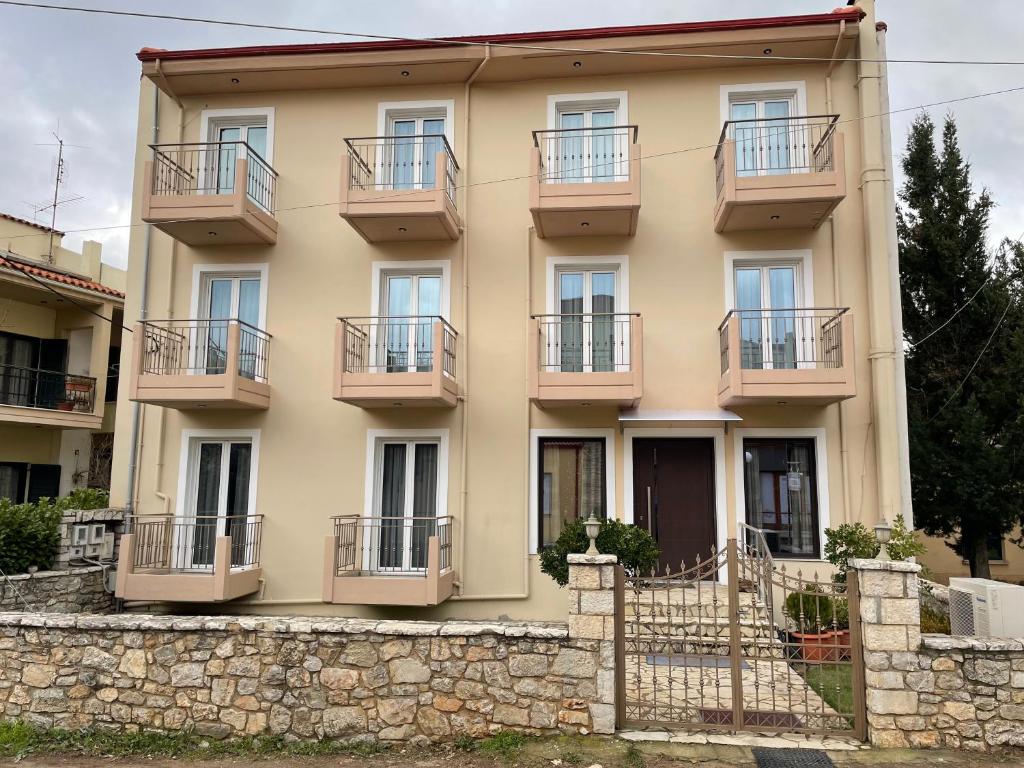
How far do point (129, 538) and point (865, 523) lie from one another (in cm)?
1088

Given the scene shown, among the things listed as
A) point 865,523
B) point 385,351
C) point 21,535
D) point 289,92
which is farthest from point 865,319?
point 21,535

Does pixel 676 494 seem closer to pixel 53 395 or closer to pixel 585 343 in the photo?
pixel 585 343

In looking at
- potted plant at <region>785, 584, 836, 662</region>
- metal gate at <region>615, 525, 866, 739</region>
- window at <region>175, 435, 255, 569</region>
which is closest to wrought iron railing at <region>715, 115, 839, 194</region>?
potted plant at <region>785, 584, 836, 662</region>

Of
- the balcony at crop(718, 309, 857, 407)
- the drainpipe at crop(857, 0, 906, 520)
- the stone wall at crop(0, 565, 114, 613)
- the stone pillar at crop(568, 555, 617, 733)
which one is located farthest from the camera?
the drainpipe at crop(857, 0, 906, 520)

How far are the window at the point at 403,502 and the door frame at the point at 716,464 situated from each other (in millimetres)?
2924

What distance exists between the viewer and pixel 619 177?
37.1ft

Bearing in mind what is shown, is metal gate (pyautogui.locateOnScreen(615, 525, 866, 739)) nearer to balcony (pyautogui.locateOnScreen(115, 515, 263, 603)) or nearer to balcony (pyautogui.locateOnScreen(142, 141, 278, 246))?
balcony (pyautogui.locateOnScreen(115, 515, 263, 603))

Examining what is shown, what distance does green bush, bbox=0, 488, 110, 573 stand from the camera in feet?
31.1

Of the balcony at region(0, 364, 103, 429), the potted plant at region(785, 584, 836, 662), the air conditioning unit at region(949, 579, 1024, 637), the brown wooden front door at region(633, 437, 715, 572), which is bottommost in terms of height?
the potted plant at region(785, 584, 836, 662)

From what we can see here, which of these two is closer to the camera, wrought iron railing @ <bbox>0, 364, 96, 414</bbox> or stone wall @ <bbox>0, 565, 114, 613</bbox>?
stone wall @ <bbox>0, 565, 114, 613</bbox>

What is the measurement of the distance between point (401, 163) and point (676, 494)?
23.6 feet

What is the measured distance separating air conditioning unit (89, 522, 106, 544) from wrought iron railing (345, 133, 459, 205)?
6.85 m

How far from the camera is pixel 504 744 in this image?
19.2 feet

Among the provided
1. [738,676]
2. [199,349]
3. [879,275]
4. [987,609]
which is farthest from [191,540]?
[879,275]
